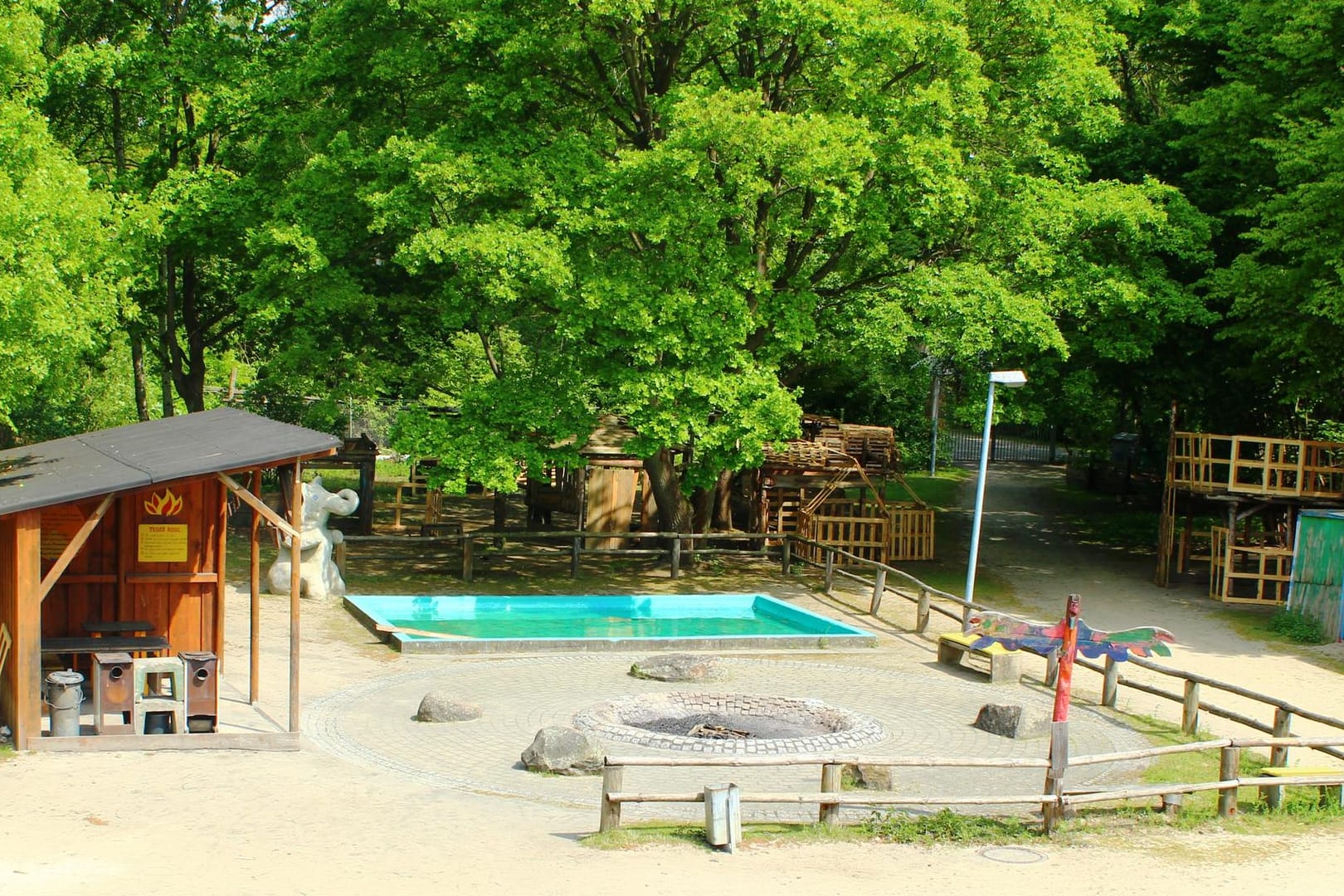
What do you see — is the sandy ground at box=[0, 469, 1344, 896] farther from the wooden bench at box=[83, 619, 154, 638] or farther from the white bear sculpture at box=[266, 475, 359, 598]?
the white bear sculpture at box=[266, 475, 359, 598]

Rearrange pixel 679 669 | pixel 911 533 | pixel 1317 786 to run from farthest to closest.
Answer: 1. pixel 911 533
2. pixel 679 669
3. pixel 1317 786

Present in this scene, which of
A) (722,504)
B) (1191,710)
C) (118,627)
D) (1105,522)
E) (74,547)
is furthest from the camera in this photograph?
(1105,522)

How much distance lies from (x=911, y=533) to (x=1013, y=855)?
19.4m

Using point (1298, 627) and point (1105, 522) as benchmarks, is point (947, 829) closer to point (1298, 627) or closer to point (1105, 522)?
point (1298, 627)

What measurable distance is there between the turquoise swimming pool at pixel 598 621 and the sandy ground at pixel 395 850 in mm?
6653

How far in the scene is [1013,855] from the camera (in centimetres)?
1093

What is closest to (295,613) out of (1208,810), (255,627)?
(255,627)

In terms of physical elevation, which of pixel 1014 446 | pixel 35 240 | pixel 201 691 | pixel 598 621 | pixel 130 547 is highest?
pixel 35 240

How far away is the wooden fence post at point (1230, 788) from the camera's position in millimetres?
12336

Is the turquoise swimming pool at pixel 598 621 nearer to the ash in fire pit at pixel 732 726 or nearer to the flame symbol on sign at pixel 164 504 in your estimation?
the ash in fire pit at pixel 732 726

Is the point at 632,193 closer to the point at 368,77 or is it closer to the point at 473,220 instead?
the point at 473,220

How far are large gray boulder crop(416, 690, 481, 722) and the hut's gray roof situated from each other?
3.43 meters

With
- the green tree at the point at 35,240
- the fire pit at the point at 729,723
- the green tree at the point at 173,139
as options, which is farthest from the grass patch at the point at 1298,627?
the green tree at the point at 173,139

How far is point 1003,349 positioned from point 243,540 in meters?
16.5
